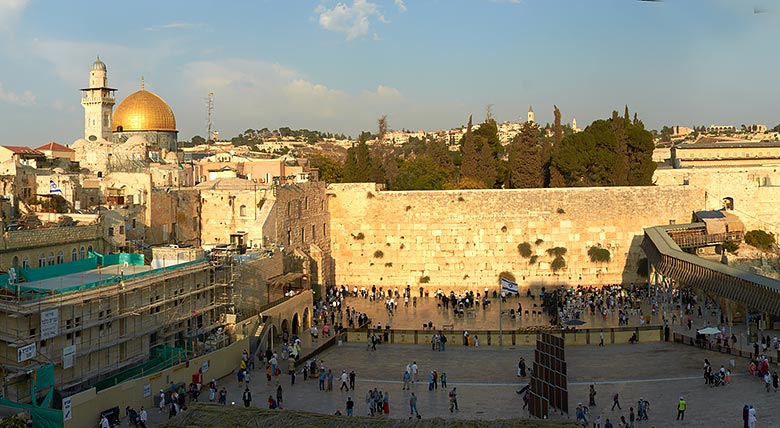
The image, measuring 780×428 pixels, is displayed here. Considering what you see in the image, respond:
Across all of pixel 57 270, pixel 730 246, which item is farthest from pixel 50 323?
pixel 730 246

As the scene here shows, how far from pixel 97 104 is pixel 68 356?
33181 millimetres

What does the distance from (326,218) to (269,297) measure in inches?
418

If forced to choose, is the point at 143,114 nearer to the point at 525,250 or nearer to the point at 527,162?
the point at 527,162

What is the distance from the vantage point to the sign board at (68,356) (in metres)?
15.4

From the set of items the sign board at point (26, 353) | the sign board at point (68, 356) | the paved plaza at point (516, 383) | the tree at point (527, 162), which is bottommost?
the paved plaza at point (516, 383)

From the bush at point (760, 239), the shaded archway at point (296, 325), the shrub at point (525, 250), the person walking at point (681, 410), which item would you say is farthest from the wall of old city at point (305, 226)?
the bush at point (760, 239)

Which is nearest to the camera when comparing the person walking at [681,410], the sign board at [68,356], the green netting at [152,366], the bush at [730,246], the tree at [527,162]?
the person walking at [681,410]

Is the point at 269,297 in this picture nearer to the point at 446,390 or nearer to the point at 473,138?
the point at 446,390

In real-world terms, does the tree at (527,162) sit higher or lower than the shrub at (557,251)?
higher

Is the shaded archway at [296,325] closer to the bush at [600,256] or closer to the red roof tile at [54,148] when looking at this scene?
the bush at [600,256]

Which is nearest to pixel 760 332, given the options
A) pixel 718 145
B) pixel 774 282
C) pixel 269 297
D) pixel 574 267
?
pixel 774 282

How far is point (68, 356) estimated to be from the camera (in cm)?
1548

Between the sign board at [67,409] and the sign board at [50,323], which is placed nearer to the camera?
the sign board at [67,409]

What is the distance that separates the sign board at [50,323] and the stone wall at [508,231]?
2060cm
